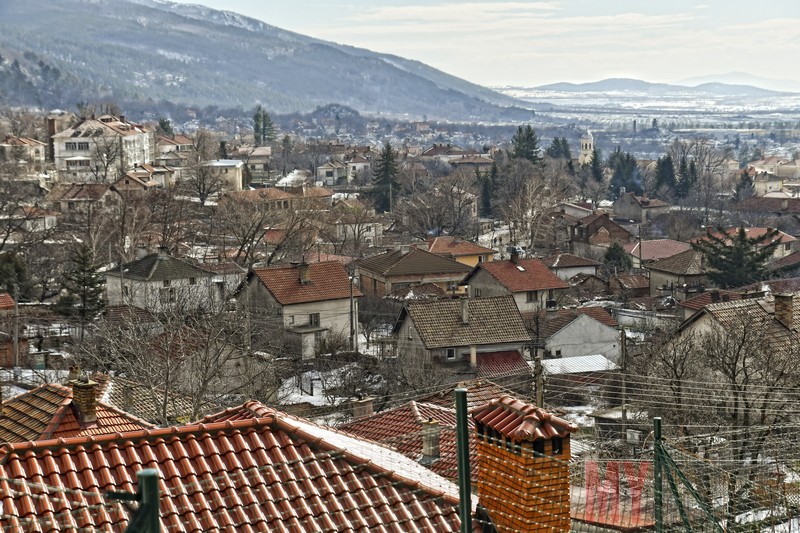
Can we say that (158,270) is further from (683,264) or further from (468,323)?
(683,264)

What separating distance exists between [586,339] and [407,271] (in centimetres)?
1228

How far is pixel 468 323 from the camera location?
30438 mm

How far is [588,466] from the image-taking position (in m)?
13.6

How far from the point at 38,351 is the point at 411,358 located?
9423 mm

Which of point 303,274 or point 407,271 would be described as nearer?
point 303,274

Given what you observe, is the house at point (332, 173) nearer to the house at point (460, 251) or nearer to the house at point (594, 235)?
the house at point (594, 235)

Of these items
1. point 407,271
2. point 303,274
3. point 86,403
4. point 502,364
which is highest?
point 86,403

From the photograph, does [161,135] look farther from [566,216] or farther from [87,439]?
[87,439]

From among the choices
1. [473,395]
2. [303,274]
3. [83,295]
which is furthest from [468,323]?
[473,395]

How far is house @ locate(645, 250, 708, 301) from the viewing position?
46.2 meters

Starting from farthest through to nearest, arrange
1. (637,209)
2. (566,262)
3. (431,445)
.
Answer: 1. (637,209)
2. (566,262)
3. (431,445)

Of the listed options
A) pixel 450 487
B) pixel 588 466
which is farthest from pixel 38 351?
pixel 450 487

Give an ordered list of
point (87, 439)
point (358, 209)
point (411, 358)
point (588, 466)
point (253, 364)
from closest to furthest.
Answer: point (87, 439)
point (588, 466)
point (253, 364)
point (411, 358)
point (358, 209)

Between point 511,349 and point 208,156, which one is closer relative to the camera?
point 511,349
